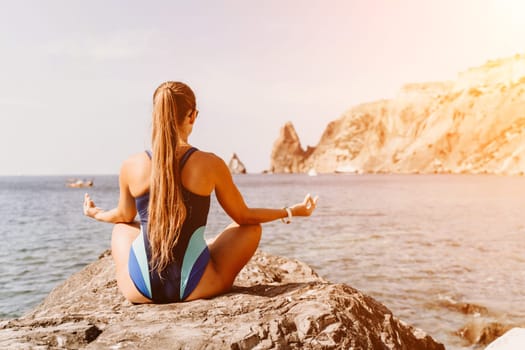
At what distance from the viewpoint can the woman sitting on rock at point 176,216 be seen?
12.9 feet

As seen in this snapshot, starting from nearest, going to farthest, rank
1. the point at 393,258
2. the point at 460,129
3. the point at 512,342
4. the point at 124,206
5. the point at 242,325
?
the point at 242,325, the point at 124,206, the point at 512,342, the point at 393,258, the point at 460,129

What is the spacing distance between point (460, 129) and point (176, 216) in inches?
4894

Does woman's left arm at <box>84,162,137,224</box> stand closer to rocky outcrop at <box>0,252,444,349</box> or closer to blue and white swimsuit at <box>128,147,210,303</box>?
blue and white swimsuit at <box>128,147,210,303</box>

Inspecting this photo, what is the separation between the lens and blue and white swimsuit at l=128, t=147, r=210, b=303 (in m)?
4.04

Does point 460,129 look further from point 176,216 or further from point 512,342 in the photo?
Result: point 176,216

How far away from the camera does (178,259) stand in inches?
159

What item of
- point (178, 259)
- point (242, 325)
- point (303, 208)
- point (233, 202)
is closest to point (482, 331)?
point (303, 208)

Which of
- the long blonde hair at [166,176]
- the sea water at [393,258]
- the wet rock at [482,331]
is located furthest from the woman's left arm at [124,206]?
the wet rock at [482,331]

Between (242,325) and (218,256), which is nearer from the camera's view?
(242,325)

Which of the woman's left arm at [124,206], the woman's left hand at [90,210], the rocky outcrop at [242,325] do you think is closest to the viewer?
the rocky outcrop at [242,325]

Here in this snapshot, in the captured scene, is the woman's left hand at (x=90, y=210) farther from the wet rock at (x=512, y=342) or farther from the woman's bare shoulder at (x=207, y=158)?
the wet rock at (x=512, y=342)

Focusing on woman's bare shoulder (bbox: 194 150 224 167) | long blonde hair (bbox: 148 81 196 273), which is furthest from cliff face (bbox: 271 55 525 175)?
long blonde hair (bbox: 148 81 196 273)

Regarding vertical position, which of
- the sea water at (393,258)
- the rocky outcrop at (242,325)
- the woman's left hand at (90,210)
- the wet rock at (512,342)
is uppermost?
the woman's left hand at (90,210)

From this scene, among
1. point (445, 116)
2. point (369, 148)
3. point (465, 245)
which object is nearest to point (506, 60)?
point (445, 116)
